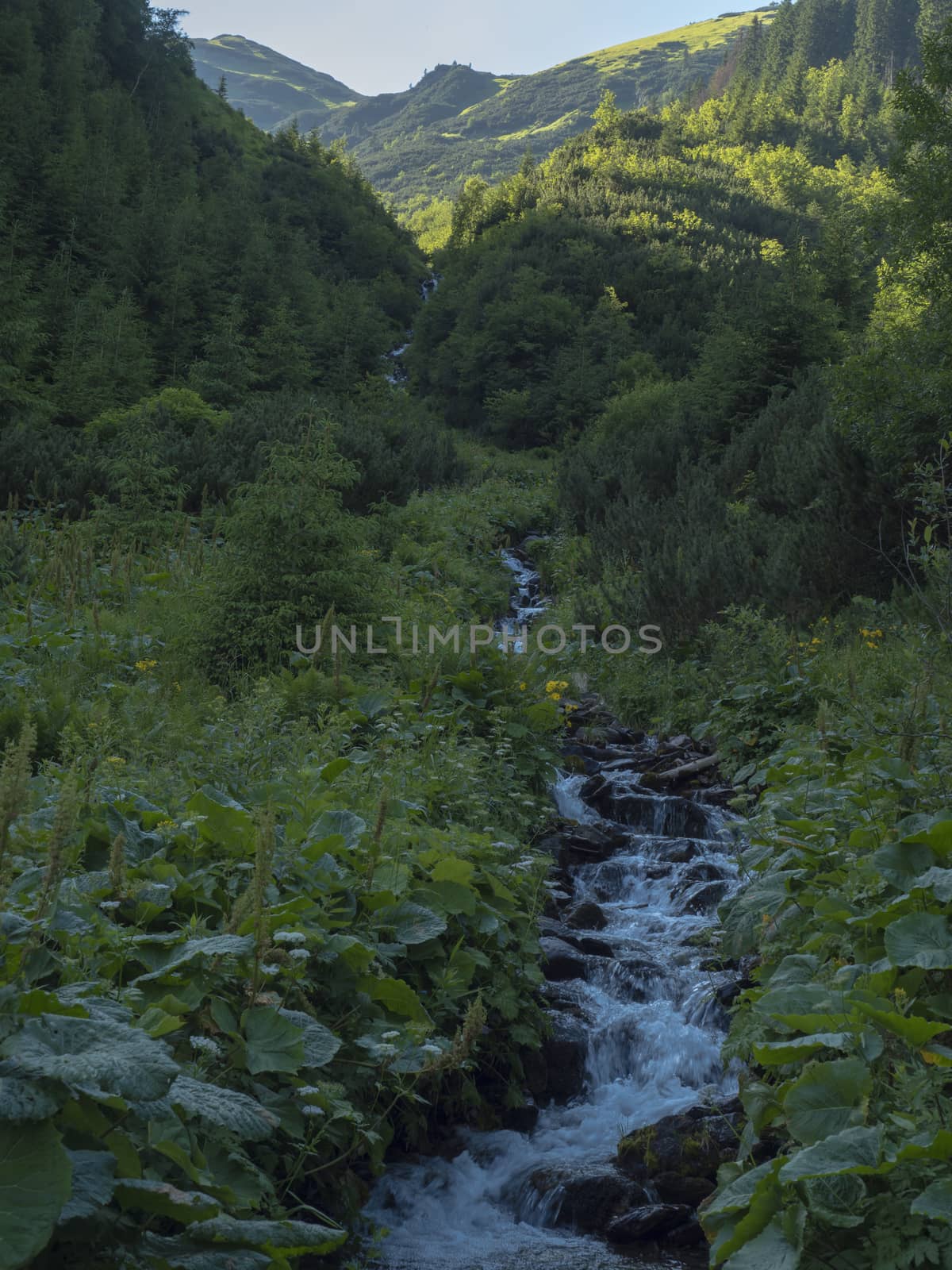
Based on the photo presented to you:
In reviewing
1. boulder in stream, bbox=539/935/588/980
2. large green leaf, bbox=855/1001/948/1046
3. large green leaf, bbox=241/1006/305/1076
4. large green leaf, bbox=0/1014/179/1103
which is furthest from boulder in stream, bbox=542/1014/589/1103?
large green leaf, bbox=0/1014/179/1103

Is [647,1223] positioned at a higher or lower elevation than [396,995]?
lower

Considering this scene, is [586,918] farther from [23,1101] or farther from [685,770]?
[23,1101]

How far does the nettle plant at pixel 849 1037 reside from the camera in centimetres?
187

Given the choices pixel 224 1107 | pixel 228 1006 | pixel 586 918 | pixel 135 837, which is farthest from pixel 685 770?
pixel 224 1107

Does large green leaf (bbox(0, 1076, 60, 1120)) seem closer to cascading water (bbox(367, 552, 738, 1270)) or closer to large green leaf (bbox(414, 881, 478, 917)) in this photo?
cascading water (bbox(367, 552, 738, 1270))

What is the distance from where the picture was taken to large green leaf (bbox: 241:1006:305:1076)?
2217 millimetres

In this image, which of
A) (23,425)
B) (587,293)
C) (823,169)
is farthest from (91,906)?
(823,169)

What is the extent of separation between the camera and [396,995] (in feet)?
9.34

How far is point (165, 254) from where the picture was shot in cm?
2456

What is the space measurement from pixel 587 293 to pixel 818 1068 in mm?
29425

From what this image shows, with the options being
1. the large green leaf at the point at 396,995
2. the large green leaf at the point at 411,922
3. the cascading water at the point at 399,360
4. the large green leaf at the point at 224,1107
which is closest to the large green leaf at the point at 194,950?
the large green leaf at the point at 224,1107

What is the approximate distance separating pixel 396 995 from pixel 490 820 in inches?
79.7

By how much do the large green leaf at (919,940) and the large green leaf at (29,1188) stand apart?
1893 millimetres

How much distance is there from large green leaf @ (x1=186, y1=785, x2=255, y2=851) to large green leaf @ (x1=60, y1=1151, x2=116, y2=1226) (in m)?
1.61
